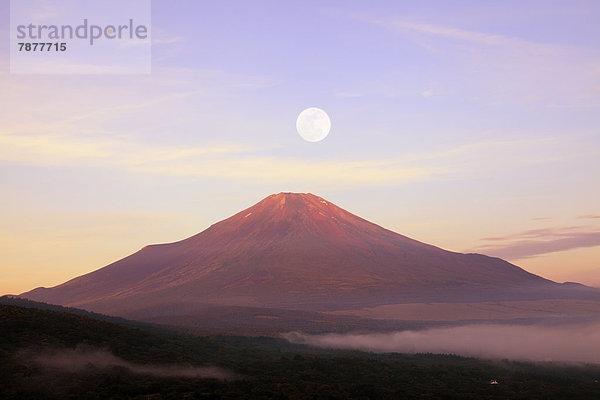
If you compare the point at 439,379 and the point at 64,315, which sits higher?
the point at 64,315

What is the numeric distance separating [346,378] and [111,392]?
31.9 metres

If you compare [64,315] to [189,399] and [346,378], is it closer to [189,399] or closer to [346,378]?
[189,399]

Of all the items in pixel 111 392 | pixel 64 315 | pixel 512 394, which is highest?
pixel 64 315

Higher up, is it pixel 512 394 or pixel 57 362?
pixel 57 362

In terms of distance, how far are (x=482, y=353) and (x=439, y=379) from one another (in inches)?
2143

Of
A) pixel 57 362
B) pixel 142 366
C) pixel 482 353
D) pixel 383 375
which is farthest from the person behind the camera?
pixel 482 353

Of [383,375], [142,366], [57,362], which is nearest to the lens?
[57,362]

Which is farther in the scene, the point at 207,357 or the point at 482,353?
the point at 482,353

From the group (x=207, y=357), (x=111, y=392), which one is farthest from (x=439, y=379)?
(x=111, y=392)

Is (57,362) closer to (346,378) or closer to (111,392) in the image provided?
(111,392)

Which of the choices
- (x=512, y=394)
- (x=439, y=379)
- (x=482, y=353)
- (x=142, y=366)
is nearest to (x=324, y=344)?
(x=482, y=353)

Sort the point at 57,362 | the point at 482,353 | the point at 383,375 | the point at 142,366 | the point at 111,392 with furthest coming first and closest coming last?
the point at 482,353
the point at 383,375
the point at 142,366
the point at 57,362
the point at 111,392

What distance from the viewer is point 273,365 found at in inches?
3270

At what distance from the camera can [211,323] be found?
624 ft
